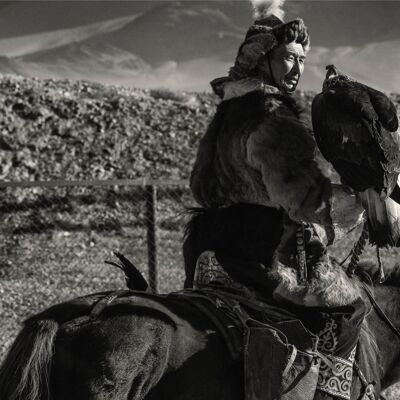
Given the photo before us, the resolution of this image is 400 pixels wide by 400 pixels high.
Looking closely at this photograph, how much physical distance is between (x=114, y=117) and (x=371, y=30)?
192 inches

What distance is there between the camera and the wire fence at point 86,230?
336 inches

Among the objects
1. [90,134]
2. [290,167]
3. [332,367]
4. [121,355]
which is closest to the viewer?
[121,355]

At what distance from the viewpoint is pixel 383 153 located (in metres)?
2.31

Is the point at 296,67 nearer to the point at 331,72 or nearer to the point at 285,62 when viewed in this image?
the point at 285,62

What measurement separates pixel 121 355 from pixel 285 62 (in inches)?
51.5

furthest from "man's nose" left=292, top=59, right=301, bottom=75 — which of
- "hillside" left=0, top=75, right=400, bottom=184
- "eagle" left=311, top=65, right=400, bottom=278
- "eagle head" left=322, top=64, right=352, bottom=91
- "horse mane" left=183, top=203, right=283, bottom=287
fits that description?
"hillside" left=0, top=75, right=400, bottom=184

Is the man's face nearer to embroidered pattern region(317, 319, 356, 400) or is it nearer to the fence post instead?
embroidered pattern region(317, 319, 356, 400)

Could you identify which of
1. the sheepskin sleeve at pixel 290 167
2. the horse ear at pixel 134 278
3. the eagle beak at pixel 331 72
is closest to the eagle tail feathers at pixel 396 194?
the sheepskin sleeve at pixel 290 167

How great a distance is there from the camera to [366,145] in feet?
7.62

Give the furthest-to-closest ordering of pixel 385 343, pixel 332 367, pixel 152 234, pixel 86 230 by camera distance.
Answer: pixel 86 230
pixel 152 234
pixel 385 343
pixel 332 367

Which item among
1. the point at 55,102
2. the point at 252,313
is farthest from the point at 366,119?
the point at 55,102

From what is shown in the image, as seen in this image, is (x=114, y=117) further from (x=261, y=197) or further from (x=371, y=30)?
(x=261, y=197)

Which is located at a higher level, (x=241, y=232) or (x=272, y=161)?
(x=272, y=161)

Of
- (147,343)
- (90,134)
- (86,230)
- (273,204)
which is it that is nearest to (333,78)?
(273,204)
